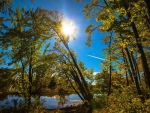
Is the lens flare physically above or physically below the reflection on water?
above

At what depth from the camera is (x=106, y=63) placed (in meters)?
19.4

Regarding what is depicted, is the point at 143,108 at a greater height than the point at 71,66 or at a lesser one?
lesser

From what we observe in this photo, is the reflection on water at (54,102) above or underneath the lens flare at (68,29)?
underneath

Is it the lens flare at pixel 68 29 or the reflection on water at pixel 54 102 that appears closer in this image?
the lens flare at pixel 68 29

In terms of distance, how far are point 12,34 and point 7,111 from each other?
374 inches

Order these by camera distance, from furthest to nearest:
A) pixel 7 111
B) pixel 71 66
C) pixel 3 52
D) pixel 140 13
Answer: pixel 71 66, pixel 3 52, pixel 7 111, pixel 140 13

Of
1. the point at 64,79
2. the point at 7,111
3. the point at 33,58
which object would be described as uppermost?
the point at 33,58

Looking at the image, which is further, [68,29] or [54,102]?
[54,102]

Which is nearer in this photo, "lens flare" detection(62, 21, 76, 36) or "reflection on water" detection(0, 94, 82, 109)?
"lens flare" detection(62, 21, 76, 36)

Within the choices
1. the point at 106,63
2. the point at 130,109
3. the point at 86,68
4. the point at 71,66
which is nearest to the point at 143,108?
the point at 130,109

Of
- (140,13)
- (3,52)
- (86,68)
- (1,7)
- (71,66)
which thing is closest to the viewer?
(1,7)

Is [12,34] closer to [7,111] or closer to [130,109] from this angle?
[130,109]

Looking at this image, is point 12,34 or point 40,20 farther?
point 40,20

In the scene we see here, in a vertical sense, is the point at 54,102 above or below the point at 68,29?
below
